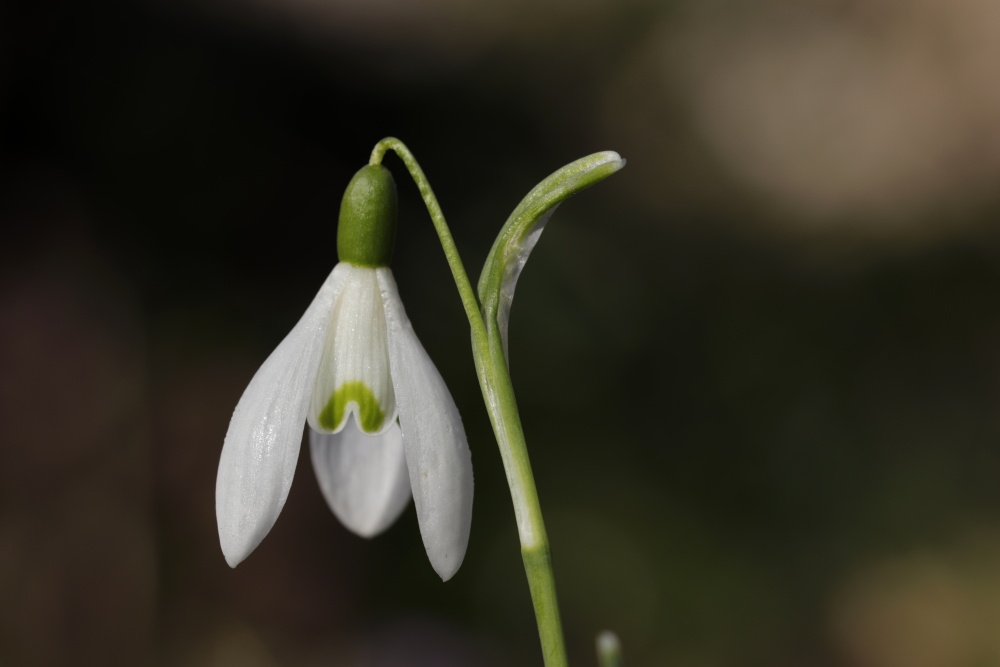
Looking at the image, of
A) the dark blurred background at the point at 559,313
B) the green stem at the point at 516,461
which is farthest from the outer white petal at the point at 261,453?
the dark blurred background at the point at 559,313

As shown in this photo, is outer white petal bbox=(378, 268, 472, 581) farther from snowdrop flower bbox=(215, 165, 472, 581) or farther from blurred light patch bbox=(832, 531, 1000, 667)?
blurred light patch bbox=(832, 531, 1000, 667)

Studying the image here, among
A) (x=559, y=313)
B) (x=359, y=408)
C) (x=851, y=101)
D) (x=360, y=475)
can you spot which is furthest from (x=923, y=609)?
(x=359, y=408)

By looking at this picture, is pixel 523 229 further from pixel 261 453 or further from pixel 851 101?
pixel 851 101

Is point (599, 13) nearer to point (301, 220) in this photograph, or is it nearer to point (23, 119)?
point (301, 220)

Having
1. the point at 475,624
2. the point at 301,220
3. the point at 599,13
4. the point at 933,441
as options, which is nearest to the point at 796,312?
the point at 933,441

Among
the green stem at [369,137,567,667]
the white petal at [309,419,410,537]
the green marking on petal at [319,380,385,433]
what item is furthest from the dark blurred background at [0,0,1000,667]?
the green stem at [369,137,567,667]

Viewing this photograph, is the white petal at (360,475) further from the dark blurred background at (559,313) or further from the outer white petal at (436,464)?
the dark blurred background at (559,313)

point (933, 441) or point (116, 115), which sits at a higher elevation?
point (116, 115)
